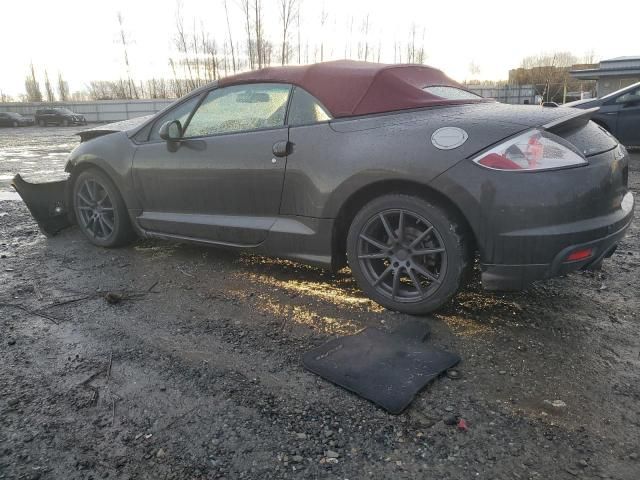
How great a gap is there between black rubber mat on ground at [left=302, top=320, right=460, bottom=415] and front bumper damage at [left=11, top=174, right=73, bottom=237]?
361cm

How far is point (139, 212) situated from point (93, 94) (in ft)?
176

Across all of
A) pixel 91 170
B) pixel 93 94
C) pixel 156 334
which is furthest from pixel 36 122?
pixel 156 334

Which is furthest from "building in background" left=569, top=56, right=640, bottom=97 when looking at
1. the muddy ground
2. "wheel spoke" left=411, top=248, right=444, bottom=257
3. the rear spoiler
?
"wheel spoke" left=411, top=248, right=444, bottom=257

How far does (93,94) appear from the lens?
50.8 meters

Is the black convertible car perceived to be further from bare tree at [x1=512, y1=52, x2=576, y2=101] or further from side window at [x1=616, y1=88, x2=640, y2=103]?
bare tree at [x1=512, y1=52, x2=576, y2=101]

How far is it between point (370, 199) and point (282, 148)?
2.30ft

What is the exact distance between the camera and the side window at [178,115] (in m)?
3.95

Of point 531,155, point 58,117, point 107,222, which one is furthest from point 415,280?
point 58,117

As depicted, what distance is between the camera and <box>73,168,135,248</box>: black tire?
14.5ft

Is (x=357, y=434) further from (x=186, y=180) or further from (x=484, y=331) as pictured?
(x=186, y=180)

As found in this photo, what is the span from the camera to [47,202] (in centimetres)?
513

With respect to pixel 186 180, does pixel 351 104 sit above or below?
above

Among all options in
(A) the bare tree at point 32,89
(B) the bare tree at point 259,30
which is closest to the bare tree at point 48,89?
(A) the bare tree at point 32,89

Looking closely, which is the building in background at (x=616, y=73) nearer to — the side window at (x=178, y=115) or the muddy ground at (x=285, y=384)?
the muddy ground at (x=285, y=384)
